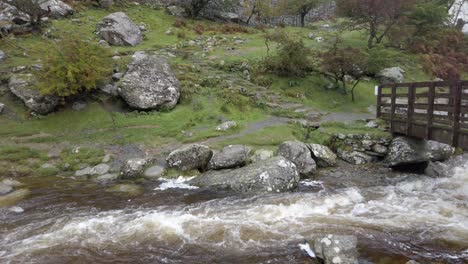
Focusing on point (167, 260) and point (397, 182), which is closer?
point (167, 260)

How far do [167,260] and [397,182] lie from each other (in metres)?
10.8

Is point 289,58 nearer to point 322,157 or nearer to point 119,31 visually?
point 322,157

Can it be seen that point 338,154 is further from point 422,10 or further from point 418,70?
point 422,10

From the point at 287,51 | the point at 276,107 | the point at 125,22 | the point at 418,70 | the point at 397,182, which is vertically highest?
the point at 125,22

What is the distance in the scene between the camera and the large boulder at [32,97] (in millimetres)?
21094

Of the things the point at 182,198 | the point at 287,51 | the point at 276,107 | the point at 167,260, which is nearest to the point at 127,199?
the point at 182,198

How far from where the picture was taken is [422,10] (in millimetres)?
34656

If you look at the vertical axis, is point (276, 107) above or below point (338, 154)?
above

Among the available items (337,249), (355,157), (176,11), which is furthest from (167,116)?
(176,11)

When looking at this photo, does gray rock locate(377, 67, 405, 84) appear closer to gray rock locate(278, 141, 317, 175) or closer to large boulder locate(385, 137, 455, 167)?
large boulder locate(385, 137, 455, 167)

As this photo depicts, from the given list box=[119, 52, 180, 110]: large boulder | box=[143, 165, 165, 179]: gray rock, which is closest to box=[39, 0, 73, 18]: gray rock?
box=[119, 52, 180, 110]: large boulder

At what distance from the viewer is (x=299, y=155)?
15766mm

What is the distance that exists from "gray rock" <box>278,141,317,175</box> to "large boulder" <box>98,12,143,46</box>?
22.9 metres

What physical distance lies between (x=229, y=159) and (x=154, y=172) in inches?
138
